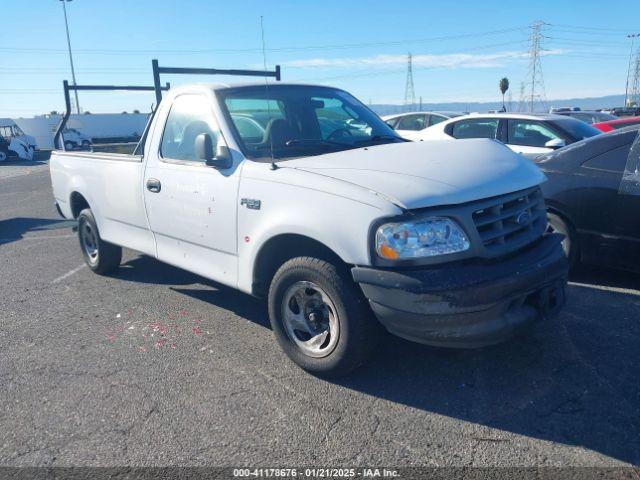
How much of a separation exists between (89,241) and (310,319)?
3671mm

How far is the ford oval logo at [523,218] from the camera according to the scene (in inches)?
133

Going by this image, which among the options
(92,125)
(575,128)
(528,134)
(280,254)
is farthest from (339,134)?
(92,125)

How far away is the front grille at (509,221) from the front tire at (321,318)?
0.83 metres

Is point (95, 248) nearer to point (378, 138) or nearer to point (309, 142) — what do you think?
point (309, 142)

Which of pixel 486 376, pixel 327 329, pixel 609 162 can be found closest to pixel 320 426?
pixel 327 329

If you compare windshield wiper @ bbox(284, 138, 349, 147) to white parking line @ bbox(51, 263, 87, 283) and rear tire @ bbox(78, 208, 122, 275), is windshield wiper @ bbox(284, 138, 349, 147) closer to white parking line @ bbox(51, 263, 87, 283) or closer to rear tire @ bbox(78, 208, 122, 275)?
rear tire @ bbox(78, 208, 122, 275)

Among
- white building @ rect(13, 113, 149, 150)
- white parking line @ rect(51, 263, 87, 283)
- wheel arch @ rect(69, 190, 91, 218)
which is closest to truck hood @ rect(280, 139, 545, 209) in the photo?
wheel arch @ rect(69, 190, 91, 218)

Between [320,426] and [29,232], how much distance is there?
7870 mm

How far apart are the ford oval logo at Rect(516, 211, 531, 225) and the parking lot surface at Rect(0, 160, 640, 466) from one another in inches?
37.4

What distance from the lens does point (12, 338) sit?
14.5 feet

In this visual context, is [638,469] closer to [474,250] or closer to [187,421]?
[474,250]

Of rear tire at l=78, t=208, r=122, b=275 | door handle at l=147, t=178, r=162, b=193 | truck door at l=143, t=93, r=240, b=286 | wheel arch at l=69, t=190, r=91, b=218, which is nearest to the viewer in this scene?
truck door at l=143, t=93, r=240, b=286

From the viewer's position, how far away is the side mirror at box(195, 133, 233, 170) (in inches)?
151

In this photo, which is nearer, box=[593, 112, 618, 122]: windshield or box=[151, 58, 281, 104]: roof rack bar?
box=[151, 58, 281, 104]: roof rack bar
